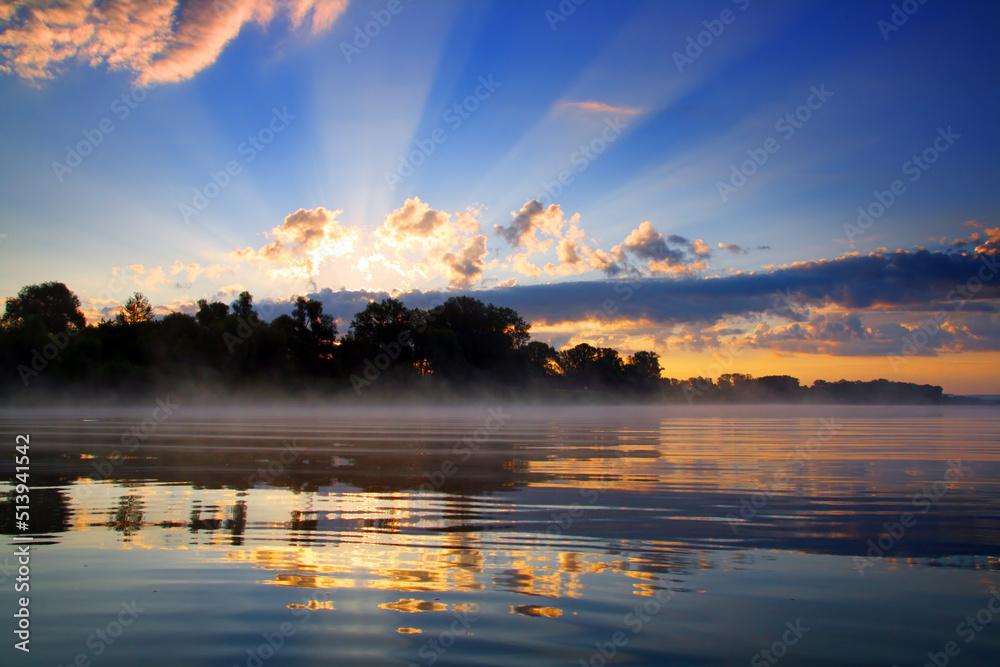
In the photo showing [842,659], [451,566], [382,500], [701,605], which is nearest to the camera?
[842,659]

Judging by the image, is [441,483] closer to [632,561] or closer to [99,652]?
[632,561]

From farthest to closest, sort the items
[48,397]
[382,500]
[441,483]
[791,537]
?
[48,397] → [441,483] → [382,500] → [791,537]

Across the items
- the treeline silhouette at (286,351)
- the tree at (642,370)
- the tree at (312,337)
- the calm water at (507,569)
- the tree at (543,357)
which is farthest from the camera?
the tree at (642,370)

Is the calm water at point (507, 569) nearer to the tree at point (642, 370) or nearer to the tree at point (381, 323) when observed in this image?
the tree at point (381, 323)

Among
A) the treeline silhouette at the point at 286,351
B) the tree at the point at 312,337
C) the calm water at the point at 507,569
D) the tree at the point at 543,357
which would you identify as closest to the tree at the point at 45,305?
the treeline silhouette at the point at 286,351

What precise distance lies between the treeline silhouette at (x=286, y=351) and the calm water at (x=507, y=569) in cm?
8058

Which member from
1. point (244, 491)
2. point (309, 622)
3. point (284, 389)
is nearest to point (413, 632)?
point (309, 622)

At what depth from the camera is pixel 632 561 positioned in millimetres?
6344

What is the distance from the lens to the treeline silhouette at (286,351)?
267ft

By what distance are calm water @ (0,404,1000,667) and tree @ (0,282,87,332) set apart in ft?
414

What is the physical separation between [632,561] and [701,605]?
135 cm

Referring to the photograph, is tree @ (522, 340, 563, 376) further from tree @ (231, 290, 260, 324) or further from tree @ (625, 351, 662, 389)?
tree @ (231, 290, 260, 324)

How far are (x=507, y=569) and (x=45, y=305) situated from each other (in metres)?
141

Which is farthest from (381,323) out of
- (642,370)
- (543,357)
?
(642,370)
